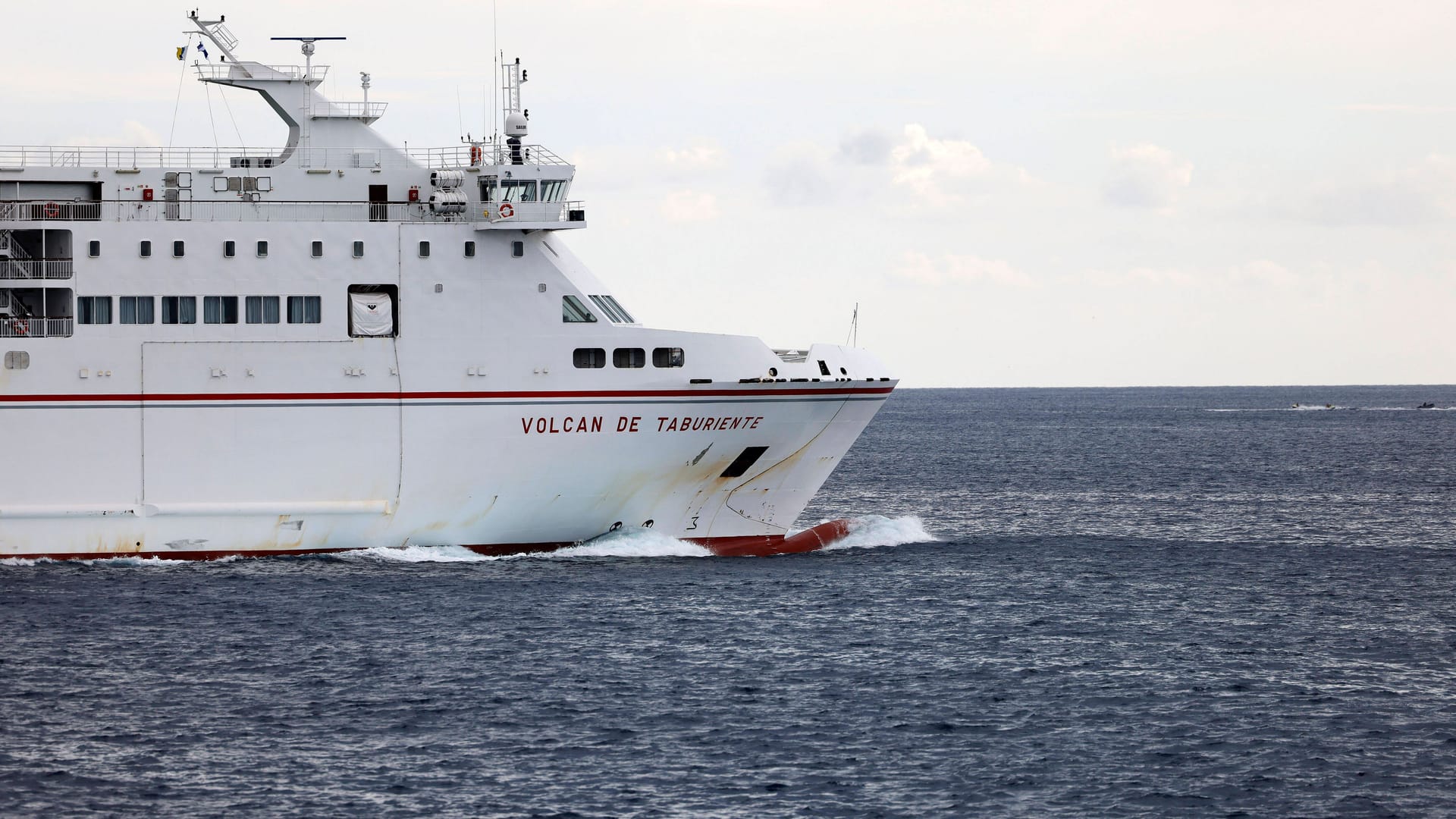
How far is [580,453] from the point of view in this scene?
3709cm

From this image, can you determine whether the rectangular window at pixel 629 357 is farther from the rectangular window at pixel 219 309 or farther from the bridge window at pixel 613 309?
the rectangular window at pixel 219 309

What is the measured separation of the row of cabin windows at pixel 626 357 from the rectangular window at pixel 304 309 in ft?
21.2

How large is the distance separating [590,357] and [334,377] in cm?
634

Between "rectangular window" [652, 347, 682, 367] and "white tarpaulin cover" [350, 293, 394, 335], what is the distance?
6647 mm

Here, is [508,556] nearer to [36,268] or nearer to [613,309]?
[613,309]

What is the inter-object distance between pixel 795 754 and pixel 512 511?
16.0 metres

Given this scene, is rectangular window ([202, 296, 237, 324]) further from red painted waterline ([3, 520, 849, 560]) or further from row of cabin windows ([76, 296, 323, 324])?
red painted waterline ([3, 520, 849, 560])

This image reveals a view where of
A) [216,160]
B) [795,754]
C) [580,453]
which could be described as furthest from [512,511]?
[795,754]

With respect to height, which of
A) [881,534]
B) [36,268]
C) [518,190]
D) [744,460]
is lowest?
[881,534]

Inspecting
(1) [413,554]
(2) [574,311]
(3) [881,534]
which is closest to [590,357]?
(2) [574,311]

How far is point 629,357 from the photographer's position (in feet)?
122

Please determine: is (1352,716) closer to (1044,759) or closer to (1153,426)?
(1044,759)

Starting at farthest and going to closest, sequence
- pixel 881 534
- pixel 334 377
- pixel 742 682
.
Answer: pixel 881 534 → pixel 334 377 → pixel 742 682

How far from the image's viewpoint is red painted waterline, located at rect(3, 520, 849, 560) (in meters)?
36.6
